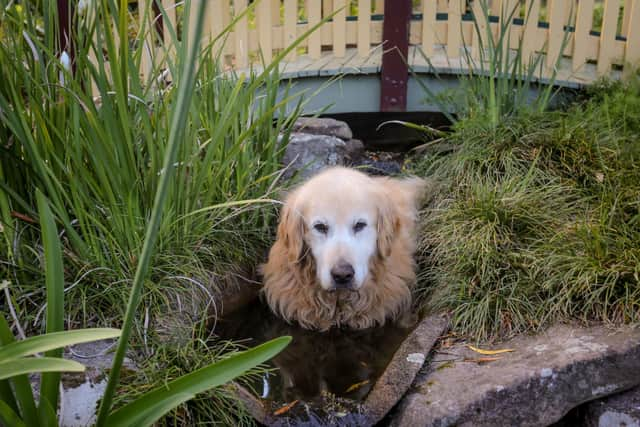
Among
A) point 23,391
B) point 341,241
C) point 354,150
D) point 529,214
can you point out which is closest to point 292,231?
point 341,241

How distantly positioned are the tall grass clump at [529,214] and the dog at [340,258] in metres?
0.23

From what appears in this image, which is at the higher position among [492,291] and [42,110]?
[42,110]

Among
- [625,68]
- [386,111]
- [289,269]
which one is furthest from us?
[386,111]

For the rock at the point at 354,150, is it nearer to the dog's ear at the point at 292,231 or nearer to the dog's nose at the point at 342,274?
the dog's ear at the point at 292,231

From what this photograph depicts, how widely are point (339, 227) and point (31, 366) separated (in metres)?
1.84

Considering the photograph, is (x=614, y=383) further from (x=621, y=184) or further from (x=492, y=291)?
(x=621, y=184)

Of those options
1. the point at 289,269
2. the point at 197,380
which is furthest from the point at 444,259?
the point at 197,380

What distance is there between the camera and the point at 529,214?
3701 millimetres

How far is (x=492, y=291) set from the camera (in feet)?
11.0

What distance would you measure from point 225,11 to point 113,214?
370 centimetres

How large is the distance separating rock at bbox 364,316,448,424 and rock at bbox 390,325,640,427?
0.16ft

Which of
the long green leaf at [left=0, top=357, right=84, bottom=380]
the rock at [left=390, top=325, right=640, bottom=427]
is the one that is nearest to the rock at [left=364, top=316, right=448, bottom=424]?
the rock at [left=390, top=325, right=640, bottom=427]

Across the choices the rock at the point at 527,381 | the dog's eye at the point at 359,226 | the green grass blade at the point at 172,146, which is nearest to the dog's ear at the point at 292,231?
the dog's eye at the point at 359,226

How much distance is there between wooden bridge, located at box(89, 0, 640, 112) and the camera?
594cm
